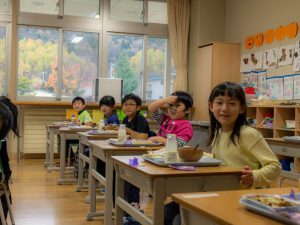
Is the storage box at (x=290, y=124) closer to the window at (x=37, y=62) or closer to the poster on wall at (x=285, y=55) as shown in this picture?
the poster on wall at (x=285, y=55)

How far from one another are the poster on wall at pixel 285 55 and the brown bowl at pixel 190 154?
435 cm

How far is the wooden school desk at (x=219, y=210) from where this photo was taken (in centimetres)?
108

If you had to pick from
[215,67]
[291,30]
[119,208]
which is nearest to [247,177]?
[119,208]

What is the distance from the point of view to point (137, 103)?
4051 millimetres

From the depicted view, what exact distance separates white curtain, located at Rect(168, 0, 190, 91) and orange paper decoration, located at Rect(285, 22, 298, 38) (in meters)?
2.41

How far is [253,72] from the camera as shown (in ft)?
22.4

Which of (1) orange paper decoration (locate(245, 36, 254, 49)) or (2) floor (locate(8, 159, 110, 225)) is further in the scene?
(1) orange paper decoration (locate(245, 36, 254, 49))

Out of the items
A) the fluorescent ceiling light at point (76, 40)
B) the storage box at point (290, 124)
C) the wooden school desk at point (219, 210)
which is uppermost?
the fluorescent ceiling light at point (76, 40)

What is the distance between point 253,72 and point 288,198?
5.79 m

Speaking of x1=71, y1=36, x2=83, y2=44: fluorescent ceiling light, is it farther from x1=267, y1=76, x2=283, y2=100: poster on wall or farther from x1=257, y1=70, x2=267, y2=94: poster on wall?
x1=267, y1=76, x2=283, y2=100: poster on wall

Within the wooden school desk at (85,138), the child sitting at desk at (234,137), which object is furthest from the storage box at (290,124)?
the child sitting at desk at (234,137)

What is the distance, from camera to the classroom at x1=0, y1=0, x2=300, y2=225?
82.0 inches

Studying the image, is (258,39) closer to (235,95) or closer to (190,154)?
(235,95)

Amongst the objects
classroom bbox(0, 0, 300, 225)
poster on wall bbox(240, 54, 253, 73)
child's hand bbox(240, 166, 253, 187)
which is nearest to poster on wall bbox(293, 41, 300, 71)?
classroom bbox(0, 0, 300, 225)
